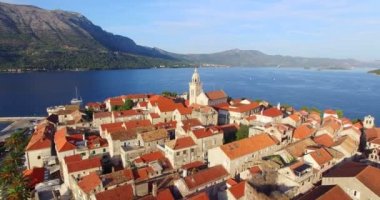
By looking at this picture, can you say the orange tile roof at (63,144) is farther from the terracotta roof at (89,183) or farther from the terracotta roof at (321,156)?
the terracotta roof at (321,156)

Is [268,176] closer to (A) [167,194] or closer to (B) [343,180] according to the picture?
(B) [343,180]

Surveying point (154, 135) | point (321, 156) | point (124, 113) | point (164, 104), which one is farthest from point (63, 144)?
point (321, 156)

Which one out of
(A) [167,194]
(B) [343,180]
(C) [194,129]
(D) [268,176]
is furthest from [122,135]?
(B) [343,180]

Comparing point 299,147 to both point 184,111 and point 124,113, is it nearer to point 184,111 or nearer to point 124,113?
point 184,111

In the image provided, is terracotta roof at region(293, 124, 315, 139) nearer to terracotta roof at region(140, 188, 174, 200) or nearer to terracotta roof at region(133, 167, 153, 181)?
terracotta roof at region(133, 167, 153, 181)

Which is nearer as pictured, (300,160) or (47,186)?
(300,160)

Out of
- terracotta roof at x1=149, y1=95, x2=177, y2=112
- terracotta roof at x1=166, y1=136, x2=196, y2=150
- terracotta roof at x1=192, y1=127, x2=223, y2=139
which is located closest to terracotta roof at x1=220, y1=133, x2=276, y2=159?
terracotta roof at x1=192, y1=127, x2=223, y2=139

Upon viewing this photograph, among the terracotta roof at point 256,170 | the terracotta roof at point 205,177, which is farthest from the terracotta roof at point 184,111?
the terracotta roof at point 256,170
